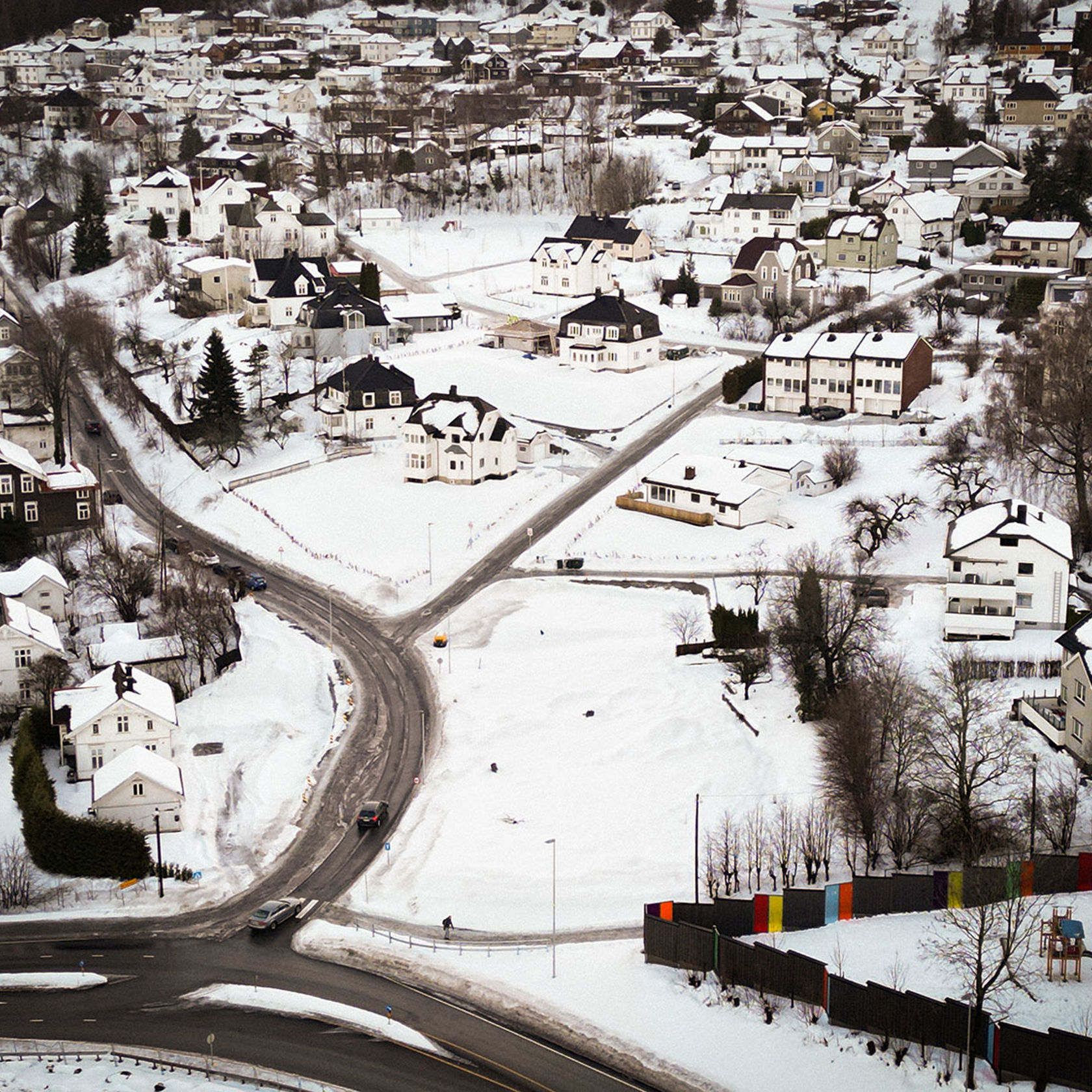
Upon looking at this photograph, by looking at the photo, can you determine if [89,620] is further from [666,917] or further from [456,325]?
[456,325]

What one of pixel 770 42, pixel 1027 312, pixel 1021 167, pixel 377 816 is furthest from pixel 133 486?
pixel 770 42

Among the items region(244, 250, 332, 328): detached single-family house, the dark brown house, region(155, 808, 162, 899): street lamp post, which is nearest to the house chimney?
region(155, 808, 162, 899): street lamp post

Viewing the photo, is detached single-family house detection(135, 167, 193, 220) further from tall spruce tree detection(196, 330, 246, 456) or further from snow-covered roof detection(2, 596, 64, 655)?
snow-covered roof detection(2, 596, 64, 655)

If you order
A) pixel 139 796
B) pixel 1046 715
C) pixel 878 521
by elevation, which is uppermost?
pixel 878 521

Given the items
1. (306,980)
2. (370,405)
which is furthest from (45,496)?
(306,980)

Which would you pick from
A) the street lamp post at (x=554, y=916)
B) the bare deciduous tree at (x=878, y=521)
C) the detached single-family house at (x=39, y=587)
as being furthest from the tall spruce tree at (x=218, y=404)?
the street lamp post at (x=554, y=916)

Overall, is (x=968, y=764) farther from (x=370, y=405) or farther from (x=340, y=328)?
(x=340, y=328)
